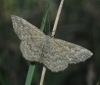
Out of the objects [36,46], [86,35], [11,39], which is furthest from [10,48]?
[36,46]

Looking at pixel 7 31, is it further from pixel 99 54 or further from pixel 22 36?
pixel 22 36

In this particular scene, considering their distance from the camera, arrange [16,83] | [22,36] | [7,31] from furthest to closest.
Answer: [7,31] → [16,83] → [22,36]

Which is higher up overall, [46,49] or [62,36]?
[62,36]

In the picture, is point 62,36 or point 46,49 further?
point 62,36

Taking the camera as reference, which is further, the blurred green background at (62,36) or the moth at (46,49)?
the blurred green background at (62,36)

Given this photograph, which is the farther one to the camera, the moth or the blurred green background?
the blurred green background
